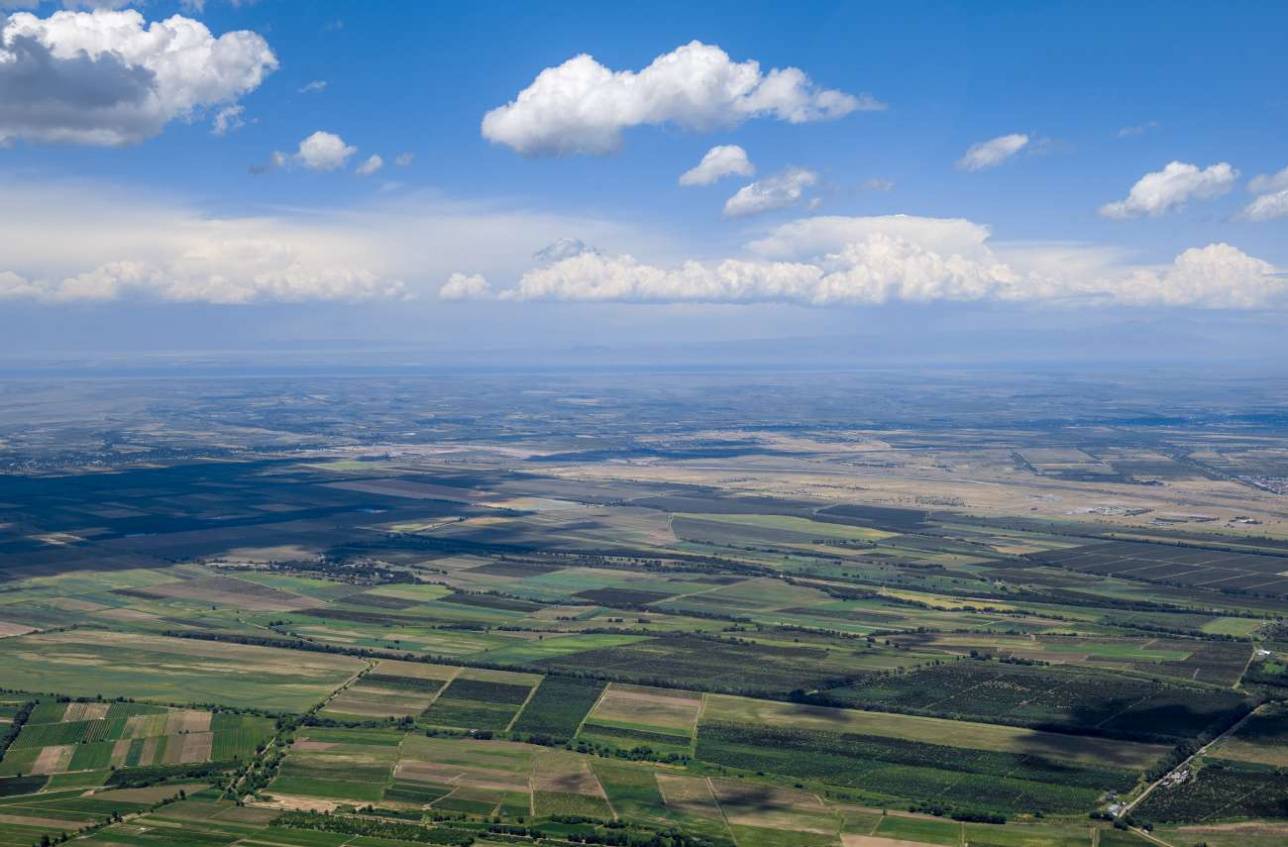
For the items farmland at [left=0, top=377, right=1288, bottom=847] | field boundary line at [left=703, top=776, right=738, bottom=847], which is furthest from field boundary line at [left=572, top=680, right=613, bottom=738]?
field boundary line at [left=703, top=776, right=738, bottom=847]

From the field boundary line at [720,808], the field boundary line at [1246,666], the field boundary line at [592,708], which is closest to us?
the field boundary line at [720,808]

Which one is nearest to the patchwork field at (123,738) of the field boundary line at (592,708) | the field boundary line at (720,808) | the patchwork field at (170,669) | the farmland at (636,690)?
the farmland at (636,690)

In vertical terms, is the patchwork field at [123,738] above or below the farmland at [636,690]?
above

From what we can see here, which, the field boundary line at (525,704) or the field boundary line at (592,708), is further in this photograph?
the field boundary line at (525,704)

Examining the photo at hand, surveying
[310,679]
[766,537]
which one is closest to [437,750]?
[310,679]

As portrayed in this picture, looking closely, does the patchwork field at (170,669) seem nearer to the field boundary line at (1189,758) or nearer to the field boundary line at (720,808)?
the field boundary line at (720,808)

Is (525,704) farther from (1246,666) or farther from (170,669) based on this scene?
(1246,666)

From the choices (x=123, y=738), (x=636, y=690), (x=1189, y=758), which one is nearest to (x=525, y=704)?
(x=636, y=690)

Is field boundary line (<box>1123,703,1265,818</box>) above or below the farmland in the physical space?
above

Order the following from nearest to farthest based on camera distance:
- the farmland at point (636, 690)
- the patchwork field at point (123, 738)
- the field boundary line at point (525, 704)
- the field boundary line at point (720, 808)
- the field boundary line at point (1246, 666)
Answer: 1. the field boundary line at point (720, 808)
2. the farmland at point (636, 690)
3. the patchwork field at point (123, 738)
4. the field boundary line at point (525, 704)
5. the field boundary line at point (1246, 666)

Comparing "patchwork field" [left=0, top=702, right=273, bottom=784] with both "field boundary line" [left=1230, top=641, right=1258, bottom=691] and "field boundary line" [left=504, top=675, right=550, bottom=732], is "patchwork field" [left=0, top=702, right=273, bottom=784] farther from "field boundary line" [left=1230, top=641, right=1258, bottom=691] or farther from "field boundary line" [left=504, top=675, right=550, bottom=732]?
"field boundary line" [left=1230, top=641, right=1258, bottom=691]

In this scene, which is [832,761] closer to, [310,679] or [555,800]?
[555,800]

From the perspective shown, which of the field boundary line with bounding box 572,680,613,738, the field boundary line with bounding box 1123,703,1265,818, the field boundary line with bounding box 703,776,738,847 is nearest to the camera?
the field boundary line with bounding box 703,776,738,847
